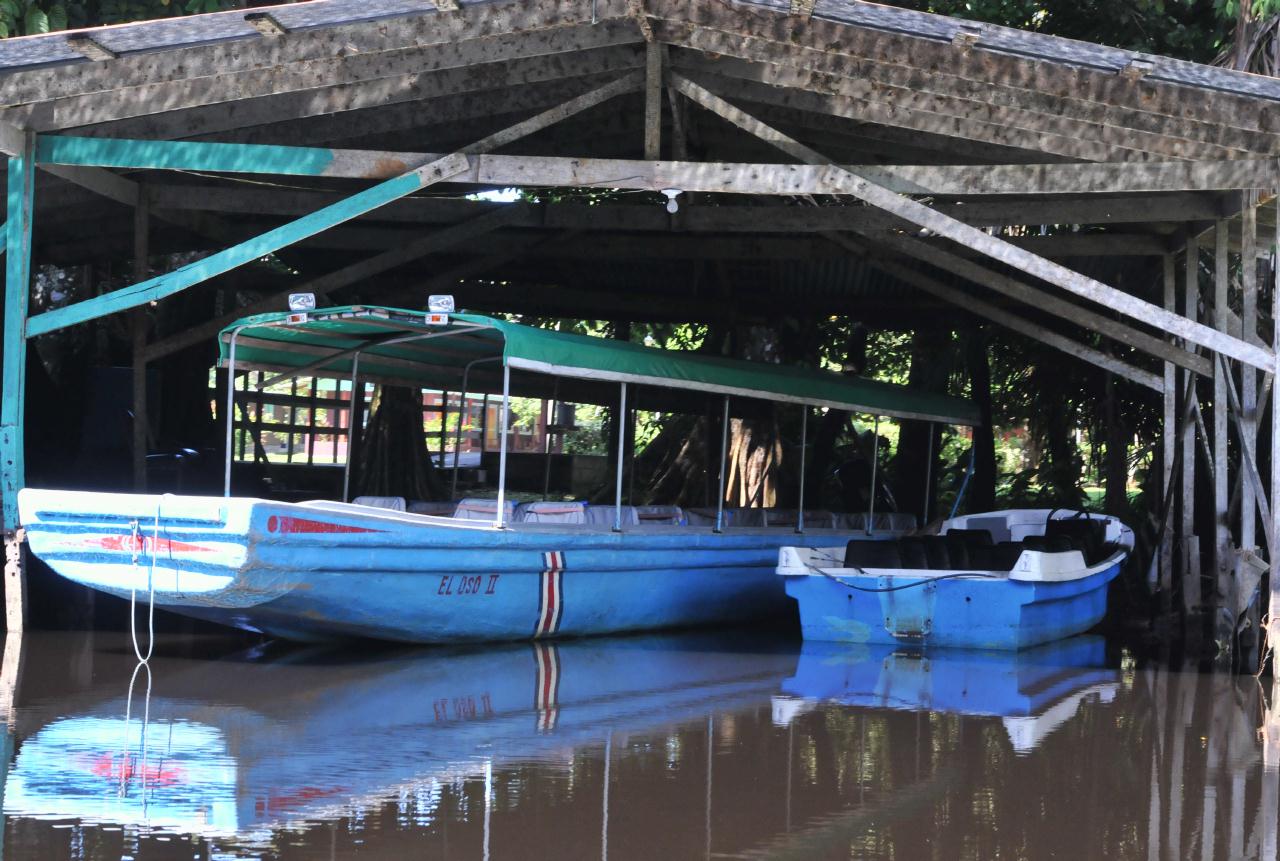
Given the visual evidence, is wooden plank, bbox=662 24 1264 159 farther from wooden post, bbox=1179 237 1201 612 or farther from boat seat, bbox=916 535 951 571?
boat seat, bbox=916 535 951 571

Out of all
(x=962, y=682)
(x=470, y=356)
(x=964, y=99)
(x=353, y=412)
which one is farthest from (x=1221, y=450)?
(x=353, y=412)

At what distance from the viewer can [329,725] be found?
6789 millimetres

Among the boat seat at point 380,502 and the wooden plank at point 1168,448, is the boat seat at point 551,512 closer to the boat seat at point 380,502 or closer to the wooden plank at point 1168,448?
the boat seat at point 380,502

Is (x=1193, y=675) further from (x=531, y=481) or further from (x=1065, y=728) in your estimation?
(x=531, y=481)

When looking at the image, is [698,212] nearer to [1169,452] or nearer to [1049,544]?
[1049,544]

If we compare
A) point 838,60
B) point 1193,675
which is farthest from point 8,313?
point 1193,675

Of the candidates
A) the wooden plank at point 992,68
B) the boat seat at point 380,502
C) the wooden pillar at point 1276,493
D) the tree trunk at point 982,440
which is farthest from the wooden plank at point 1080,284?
the tree trunk at point 982,440

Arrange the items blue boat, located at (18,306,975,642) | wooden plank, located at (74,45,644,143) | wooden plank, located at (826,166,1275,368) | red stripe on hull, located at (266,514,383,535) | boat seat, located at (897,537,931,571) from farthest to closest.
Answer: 1. boat seat, located at (897,537,931,571)
2. wooden plank, located at (74,45,644,143)
3. wooden plank, located at (826,166,1275,368)
4. blue boat, located at (18,306,975,642)
5. red stripe on hull, located at (266,514,383,535)

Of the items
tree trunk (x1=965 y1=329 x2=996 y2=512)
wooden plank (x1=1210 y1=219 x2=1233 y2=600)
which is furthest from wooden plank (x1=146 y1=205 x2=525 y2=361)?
tree trunk (x1=965 y1=329 x2=996 y2=512)

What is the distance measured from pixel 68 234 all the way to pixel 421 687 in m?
7.81

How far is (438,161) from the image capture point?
9.48m

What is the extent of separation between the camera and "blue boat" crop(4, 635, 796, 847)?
5.24 meters

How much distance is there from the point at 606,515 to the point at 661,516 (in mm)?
891

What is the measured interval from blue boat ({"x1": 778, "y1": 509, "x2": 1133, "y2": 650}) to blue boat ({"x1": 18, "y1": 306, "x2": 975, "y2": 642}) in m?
1.04
